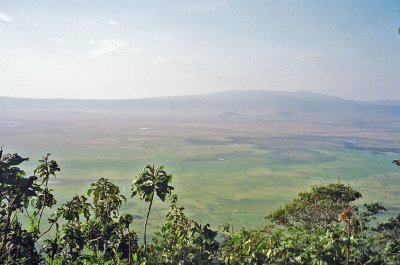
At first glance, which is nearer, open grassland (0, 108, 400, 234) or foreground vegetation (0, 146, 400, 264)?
foreground vegetation (0, 146, 400, 264)

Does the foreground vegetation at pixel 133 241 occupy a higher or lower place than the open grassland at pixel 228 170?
higher

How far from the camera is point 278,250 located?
33.0 feet

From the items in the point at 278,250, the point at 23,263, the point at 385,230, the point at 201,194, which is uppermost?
the point at 278,250

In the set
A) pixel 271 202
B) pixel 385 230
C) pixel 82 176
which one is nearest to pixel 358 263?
pixel 385 230

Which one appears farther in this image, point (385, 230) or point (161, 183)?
point (385, 230)

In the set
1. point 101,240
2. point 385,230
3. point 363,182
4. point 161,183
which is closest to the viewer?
point 161,183

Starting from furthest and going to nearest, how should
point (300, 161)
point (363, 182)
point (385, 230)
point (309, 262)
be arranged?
point (300, 161) → point (363, 182) → point (385, 230) → point (309, 262)

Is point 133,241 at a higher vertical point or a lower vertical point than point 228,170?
higher

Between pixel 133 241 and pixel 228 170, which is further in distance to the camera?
pixel 228 170

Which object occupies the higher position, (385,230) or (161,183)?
(161,183)

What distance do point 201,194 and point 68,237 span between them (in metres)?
52.2

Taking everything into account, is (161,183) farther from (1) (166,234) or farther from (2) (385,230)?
(2) (385,230)

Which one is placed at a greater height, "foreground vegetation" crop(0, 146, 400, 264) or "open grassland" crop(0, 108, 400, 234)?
"foreground vegetation" crop(0, 146, 400, 264)

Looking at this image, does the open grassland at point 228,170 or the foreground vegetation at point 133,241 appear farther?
the open grassland at point 228,170
